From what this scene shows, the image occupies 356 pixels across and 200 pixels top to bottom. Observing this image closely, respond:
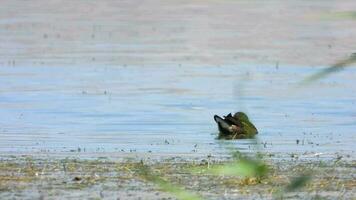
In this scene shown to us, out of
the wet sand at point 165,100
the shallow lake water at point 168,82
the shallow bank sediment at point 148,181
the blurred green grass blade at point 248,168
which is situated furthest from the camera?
the shallow lake water at point 168,82

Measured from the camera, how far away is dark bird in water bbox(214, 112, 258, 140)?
11.9 m

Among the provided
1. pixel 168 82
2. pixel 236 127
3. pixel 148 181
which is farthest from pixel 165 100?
pixel 148 181

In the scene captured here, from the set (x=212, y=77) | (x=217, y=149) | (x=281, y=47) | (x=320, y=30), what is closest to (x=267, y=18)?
(x=320, y=30)

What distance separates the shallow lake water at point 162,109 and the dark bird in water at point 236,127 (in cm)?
14

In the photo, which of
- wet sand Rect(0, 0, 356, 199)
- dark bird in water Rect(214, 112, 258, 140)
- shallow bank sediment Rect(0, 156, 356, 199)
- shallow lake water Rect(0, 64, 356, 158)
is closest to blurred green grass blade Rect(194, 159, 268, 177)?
wet sand Rect(0, 0, 356, 199)

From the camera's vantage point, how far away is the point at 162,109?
47.4 ft

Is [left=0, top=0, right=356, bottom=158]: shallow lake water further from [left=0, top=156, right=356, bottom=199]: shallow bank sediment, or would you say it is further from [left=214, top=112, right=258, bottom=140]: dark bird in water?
[left=0, top=156, right=356, bottom=199]: shallow bank sediment

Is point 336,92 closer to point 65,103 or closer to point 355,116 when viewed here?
point 355,116

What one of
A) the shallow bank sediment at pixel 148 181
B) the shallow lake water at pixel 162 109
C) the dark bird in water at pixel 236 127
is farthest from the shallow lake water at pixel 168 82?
the shallow bank sediment at pixel 148 181

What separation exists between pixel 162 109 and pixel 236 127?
234cm

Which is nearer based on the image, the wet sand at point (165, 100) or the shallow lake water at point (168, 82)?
the wet sand at point (165, 100)

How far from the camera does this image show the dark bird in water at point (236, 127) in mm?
11867

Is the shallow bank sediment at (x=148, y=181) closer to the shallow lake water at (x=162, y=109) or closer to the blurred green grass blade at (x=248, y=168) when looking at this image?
the shallow lake water at (x=162, y=109)

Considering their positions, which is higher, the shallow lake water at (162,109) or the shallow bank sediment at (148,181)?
the shallow lake water at (162,109)
